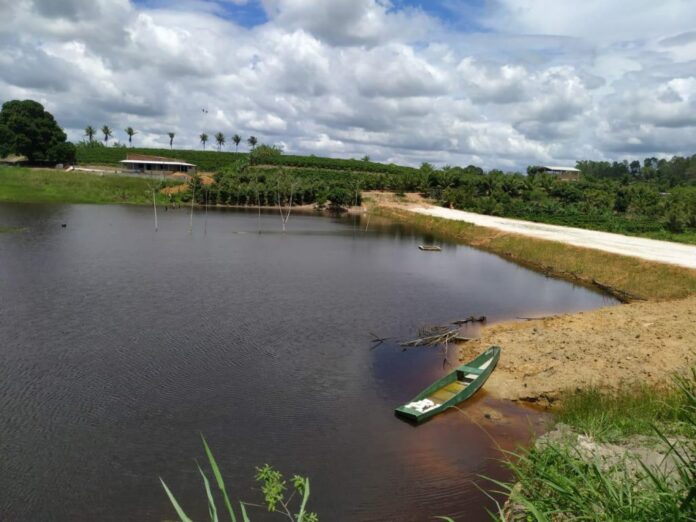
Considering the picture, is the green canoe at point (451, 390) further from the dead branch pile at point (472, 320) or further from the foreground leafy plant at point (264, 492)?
the dead branch pile at point (472, 320)

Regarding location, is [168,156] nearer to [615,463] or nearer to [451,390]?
[451,390]

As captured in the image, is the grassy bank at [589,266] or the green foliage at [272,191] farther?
the green foliage at [272,191]

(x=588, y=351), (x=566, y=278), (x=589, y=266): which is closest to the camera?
(x=588, y=351)

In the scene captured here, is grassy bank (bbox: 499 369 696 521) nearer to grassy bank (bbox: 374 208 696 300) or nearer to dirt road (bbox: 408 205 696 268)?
grassy bank (bbox: 374 208 696 300)

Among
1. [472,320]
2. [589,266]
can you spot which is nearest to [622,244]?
[589,266]

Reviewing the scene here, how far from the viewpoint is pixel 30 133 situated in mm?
110875

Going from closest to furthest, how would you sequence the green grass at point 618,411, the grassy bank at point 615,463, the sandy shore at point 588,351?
the grassy bank at point 615,463 < the green grass at point 618,411 < the sandy shore at point 588,351

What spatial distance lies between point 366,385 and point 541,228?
59154 millimetres

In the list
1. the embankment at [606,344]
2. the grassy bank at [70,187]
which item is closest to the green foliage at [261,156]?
the grassy bank at [70,187]

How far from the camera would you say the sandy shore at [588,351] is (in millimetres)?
19016

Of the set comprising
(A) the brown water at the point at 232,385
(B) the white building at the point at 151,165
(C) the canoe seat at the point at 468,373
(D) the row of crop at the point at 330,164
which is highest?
(D) the row of crop at the point at 330,164

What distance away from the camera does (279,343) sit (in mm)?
24484

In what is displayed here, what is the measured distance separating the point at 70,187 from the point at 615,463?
110782 millimetres

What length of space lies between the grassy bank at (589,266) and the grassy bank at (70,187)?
68663 mm
